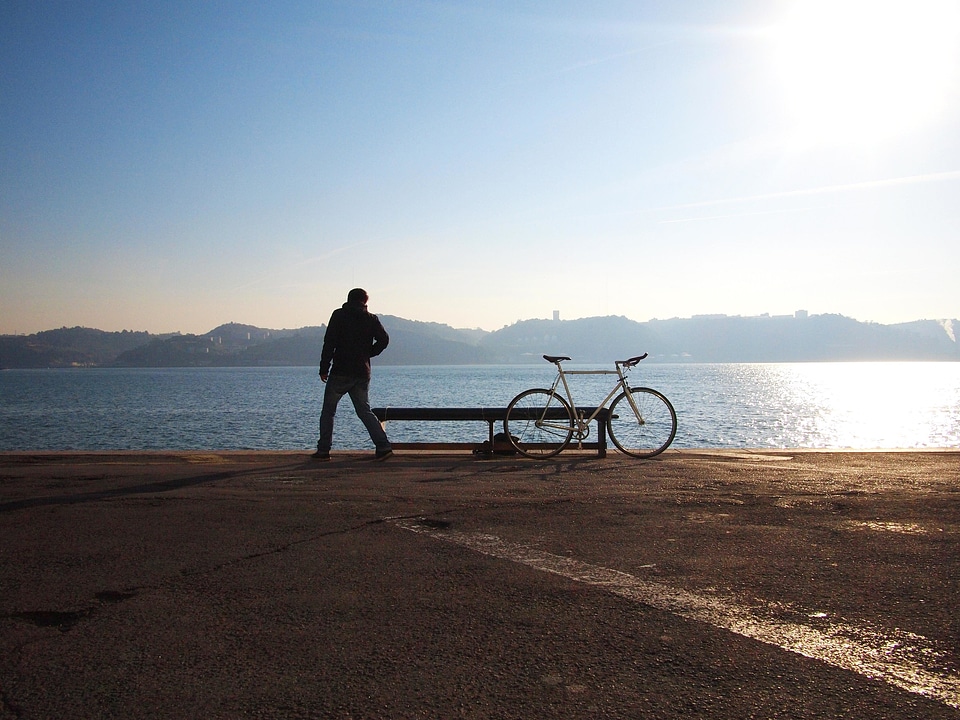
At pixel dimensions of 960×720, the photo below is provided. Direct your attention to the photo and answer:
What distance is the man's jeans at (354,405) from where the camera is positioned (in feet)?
34.6

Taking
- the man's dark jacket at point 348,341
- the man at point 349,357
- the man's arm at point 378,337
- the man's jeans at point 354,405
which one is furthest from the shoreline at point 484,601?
the man's arm at point 378,337

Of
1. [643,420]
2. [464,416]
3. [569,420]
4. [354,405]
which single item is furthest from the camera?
[464,416]

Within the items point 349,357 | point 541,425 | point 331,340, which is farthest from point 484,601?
point 331,340

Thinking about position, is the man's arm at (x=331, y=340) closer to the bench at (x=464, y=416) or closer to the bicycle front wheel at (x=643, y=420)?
the bench at (x=464, y=416)

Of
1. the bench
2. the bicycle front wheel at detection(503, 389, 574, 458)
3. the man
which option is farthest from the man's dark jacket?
the bicycle front wheel at detection(503, 389, 574, 458)

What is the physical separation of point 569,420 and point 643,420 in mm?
1069

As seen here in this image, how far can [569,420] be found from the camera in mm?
10672

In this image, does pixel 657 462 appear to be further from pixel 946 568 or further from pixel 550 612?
pixel 550 612

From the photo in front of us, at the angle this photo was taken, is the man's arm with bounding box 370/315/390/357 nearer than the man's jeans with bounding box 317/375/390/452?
No

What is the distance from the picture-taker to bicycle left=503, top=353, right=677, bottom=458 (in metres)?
10.6

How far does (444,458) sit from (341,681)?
25.1 feet

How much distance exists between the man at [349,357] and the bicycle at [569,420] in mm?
1843

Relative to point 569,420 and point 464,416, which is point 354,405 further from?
point 569,420

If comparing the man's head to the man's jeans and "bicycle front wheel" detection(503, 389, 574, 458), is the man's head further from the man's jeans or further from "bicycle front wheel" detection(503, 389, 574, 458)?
"bicycle front wheel" detection(503, 389, 574, 458)
